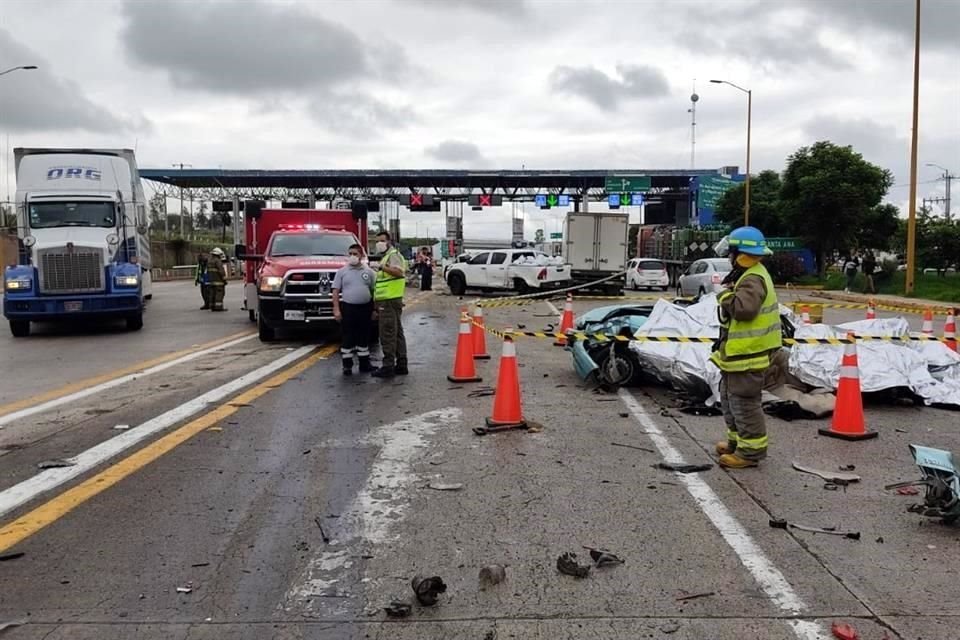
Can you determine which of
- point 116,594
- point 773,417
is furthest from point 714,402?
point 116,594

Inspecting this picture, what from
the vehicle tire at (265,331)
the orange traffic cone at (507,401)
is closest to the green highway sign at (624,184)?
the vehicle tire at (265,331)

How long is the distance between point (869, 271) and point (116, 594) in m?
31.9

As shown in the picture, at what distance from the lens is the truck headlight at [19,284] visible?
15742 millimetres

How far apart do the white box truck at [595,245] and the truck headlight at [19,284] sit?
65.5 feet

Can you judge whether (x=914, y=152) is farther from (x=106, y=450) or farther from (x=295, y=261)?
(x=106, y=450)

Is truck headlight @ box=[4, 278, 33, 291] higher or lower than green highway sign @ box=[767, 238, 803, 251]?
lower

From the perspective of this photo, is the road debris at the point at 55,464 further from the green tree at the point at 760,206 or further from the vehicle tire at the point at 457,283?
the green tree at the point at 760,206

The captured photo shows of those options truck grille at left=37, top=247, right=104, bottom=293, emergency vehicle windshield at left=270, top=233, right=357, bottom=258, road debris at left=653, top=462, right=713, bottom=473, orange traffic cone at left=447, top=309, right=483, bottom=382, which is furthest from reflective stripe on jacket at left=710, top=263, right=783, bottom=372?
truck grille at left=37, top=247, right=104, bottom=293

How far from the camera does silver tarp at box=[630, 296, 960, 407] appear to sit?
881 cm

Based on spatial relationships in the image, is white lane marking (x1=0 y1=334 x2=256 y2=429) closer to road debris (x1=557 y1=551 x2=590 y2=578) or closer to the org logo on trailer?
road debris (x1=557 y1=551 x2=590 y2=578)

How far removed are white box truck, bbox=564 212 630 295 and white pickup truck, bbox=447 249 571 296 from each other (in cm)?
107

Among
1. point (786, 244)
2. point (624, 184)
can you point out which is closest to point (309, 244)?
point (786, 244)

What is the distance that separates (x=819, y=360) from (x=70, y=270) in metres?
13.8

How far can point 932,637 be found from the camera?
353 cm
